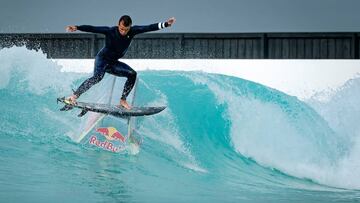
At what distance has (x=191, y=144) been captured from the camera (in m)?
7.21

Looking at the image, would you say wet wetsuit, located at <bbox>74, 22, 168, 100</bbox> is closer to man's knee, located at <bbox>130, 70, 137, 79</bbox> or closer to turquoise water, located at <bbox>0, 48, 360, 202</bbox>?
man's knee, located at <bbox>130, 70, 137, 79</bbox>

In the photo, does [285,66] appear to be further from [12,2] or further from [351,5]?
[12,2]

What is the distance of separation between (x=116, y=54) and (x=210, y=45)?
1.52 metres

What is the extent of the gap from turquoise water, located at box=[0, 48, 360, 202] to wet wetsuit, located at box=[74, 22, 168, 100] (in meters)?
0.49

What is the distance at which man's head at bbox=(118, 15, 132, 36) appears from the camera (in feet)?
20.6

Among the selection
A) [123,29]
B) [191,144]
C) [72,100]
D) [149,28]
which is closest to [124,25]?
[123,29]

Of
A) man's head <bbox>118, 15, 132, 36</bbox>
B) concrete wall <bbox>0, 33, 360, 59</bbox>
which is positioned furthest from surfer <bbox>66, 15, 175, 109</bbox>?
concrete wall <bbox>0, 33, 360, 59</bbox>

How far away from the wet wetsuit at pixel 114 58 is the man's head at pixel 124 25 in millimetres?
26

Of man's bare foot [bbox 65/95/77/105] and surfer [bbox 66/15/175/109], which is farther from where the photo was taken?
man's bare foot [bbox 65/95/77/105]

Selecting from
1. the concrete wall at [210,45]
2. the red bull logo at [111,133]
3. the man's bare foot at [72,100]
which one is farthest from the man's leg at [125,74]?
the concrete wall at [210,45]

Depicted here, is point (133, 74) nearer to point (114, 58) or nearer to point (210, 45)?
point (114, 58)

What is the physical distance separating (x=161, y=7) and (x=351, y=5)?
1.94 metres

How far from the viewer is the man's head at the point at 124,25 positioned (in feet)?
20.6

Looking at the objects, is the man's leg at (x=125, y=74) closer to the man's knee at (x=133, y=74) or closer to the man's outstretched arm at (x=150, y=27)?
the man's knee at (x=133, y=74)
